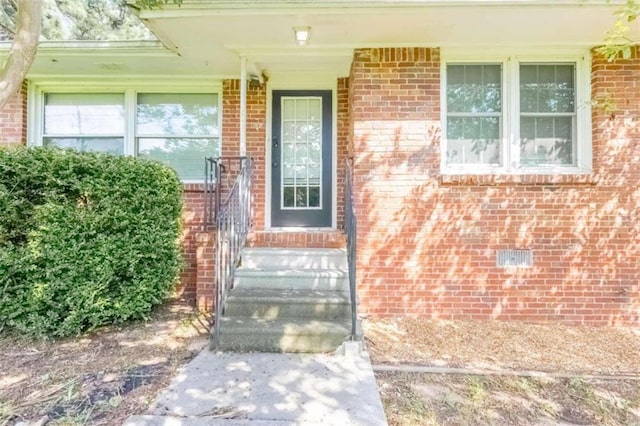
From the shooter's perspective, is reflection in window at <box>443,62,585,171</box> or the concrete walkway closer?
the concrete walkway

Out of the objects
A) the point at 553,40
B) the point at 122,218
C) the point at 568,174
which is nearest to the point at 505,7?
the point at 553,40

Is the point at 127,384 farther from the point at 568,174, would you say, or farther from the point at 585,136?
the point at 585,136

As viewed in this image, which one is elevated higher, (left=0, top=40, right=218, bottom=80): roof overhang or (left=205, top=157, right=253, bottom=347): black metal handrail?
(left=0, top=40, right=218, bottom=80): roof overhang

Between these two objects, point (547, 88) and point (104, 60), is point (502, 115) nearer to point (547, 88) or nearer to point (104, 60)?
point (547, 88)

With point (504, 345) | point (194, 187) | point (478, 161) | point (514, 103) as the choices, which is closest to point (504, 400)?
point (504, 345)

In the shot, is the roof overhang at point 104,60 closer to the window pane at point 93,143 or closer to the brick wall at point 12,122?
the brick wall at point 12,122

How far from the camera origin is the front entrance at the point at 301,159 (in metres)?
5.72

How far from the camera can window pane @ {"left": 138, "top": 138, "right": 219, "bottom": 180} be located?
5785mm

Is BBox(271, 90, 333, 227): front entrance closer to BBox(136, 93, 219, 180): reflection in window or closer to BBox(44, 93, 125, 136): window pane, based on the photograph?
BBox(136, 93, 219, 180): reflection in window

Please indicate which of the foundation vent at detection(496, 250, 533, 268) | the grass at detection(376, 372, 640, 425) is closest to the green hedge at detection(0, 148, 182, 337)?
the grass at detection(376, 372, 640, 425)

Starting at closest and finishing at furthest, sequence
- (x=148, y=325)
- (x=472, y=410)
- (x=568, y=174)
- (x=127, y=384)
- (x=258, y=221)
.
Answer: (x=472, y=410), (x=127, y=384), (x=148, y=325), (x=568, y=174), (x=258, y=221)

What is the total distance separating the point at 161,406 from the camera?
257 centimetres

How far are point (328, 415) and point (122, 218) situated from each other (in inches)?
104

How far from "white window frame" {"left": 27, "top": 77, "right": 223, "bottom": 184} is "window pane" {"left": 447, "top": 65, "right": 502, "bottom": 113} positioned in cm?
311
